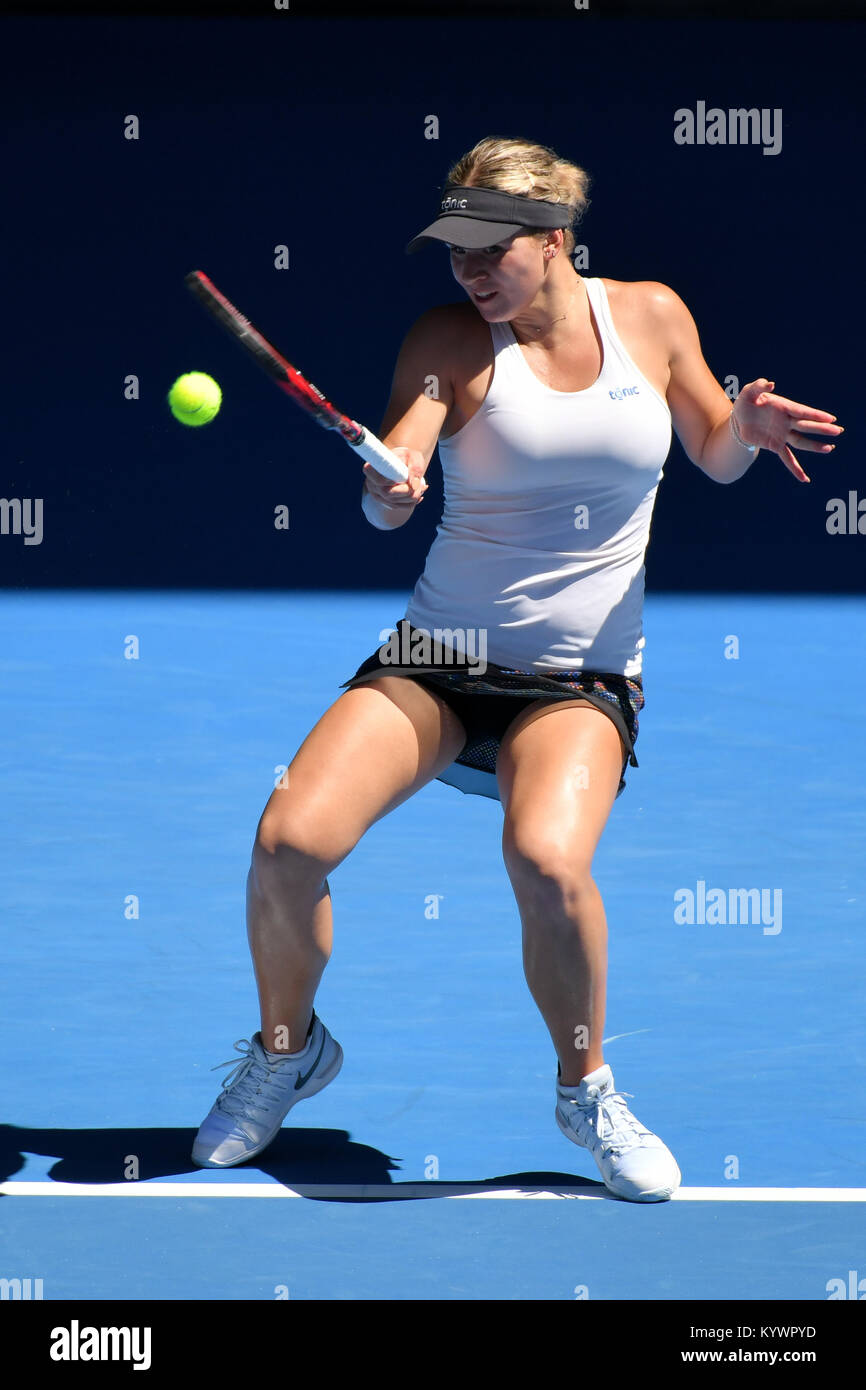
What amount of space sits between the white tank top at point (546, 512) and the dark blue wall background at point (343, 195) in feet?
18.3

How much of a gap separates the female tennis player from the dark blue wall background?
219 inches

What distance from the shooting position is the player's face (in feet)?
9.96

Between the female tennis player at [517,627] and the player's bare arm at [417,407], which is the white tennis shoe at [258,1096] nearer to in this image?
the female tennis player at [517,627]

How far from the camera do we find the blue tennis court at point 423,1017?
2.79m

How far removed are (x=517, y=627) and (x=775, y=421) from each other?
0.56m

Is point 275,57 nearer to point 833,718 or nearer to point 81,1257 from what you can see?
point 833,718

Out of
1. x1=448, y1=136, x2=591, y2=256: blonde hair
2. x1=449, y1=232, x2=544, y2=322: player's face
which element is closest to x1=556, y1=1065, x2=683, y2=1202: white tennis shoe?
x1=449, y1=232, x2=544, y2=322: player's face

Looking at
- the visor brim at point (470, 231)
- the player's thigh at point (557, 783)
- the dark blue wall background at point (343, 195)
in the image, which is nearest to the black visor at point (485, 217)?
the visor brim at point (470, 231)

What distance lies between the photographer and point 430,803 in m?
5.34

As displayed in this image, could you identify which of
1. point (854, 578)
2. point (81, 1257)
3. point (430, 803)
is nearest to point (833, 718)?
point (430, 803)

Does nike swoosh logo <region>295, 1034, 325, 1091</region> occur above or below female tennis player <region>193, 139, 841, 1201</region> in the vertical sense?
below

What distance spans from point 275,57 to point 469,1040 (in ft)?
21.0

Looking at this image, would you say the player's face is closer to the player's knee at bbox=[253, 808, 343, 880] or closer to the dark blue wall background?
the player's knee at bbox=[253, 808, 343, 880]

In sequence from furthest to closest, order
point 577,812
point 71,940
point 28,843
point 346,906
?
Result: point 28,843 < point 346,906 < point 71,940 < point 577,812
